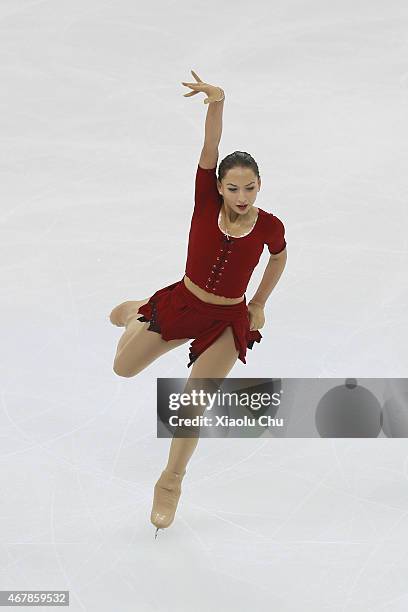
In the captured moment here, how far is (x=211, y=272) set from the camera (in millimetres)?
4883

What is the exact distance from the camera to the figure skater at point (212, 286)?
475cm

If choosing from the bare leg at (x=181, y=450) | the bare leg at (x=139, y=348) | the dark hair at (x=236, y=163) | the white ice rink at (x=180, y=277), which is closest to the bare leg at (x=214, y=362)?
the bare leg at (x=181, y=450)

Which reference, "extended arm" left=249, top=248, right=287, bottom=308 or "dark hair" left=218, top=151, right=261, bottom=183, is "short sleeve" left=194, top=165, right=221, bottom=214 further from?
"extended arm" left=249, top=248, right=287, bottom=308

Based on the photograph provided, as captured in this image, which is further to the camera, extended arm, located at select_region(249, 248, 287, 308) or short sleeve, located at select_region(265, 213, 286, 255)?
extended arm, located at select_region(249, 248, 287, 308)

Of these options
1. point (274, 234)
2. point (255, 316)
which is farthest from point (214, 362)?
point (274, 234)

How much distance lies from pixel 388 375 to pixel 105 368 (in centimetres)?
164

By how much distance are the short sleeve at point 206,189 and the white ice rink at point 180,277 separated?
1432 mm

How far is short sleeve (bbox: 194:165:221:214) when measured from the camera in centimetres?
485

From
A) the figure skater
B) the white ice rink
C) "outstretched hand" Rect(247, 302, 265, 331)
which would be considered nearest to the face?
the figure skater

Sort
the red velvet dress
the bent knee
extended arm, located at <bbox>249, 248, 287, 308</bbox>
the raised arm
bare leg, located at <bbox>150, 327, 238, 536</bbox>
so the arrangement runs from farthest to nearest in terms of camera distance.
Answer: the bent knee, extended arm, located at <bbox>249, 248, 287, 308</bbox>, bare leg, located at <bbox>150, 327, 238, 536</bbox>, the red velvet dress, the raised arm

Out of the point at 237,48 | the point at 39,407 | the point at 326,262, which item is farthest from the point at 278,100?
the point at 39,407

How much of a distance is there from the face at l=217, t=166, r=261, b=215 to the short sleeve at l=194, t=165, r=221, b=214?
0.09 metres

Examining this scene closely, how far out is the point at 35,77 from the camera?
31.5 ft

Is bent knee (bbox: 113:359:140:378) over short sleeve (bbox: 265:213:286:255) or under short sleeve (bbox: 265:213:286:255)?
under
